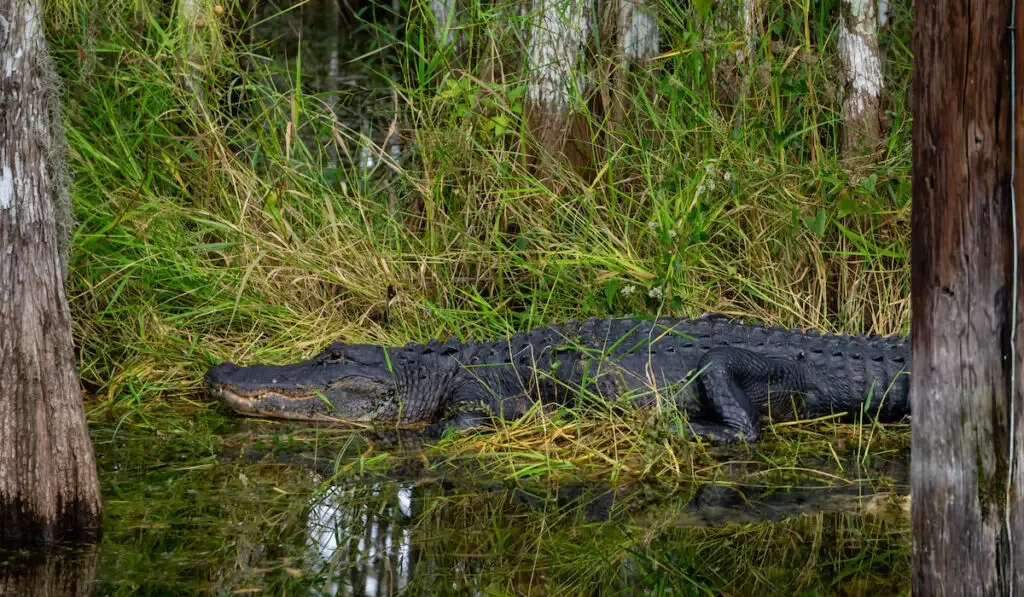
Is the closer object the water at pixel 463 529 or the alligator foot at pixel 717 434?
the water at pixel 463 529

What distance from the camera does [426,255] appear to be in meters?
6.09

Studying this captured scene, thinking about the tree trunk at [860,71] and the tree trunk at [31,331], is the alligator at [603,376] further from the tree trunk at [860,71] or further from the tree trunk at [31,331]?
the tree trunk at [31,331]

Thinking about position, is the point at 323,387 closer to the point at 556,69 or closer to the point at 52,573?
the point at 52,573

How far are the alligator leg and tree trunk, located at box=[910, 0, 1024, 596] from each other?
212 cm

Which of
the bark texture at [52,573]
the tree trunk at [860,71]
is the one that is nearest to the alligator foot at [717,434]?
the tree trunk at [860,71]

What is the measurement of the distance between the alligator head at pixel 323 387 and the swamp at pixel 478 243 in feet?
0.33

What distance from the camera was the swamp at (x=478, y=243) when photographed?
4.34 m

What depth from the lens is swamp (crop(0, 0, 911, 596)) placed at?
14.2 feet

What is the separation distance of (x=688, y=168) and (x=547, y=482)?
2.33 meters

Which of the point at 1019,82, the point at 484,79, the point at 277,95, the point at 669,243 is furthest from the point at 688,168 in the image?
the point at 1019,82

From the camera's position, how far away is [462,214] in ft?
20.6

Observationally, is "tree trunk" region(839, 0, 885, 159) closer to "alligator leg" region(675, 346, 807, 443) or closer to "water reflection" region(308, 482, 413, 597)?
"alligator leg" region(675, 346, 807, 443)

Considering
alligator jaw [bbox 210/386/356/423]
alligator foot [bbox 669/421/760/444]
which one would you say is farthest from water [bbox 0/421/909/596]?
alligator jaw [bbox 210/386/356/423]

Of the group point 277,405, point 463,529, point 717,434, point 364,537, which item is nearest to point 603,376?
point 717,434
